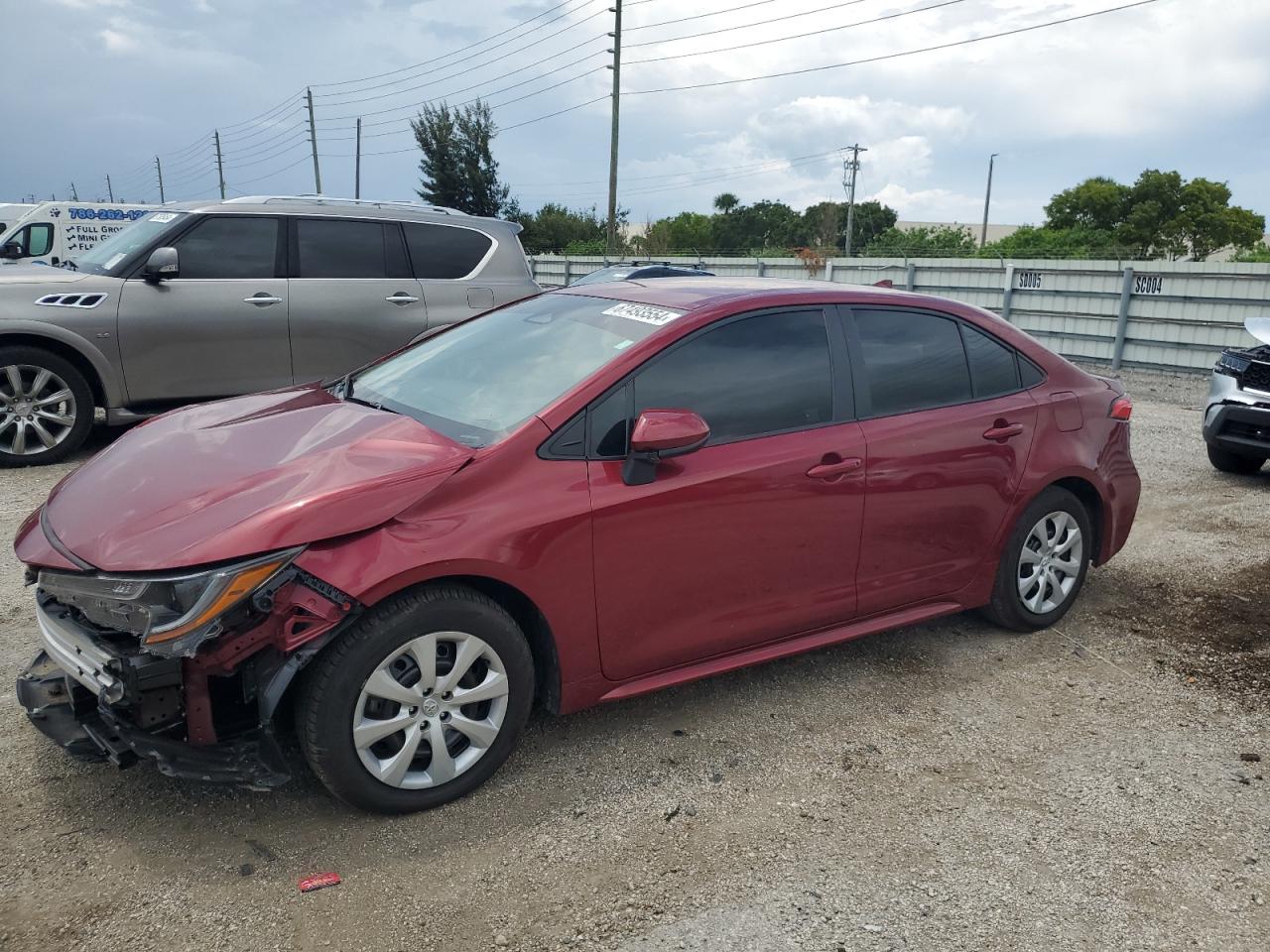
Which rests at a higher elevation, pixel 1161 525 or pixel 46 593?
pixel 46 593

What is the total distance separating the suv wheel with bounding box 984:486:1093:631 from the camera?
428 centimetres

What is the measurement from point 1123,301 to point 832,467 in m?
12.6

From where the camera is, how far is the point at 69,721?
2.79 m

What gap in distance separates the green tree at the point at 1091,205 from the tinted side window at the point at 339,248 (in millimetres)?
57904

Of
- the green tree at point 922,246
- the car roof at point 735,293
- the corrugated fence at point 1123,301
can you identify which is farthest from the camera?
the green tree at point 922,246

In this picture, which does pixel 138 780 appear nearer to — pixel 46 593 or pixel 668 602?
pixel 46 593

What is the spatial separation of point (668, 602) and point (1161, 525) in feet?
14.7

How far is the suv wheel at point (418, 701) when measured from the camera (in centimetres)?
271

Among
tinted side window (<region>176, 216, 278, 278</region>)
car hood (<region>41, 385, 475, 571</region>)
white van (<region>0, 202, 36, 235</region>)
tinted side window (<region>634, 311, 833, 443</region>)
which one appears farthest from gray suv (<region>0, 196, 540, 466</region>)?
white van (<region>0, 202, 36, 235</region>)

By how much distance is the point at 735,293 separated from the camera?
3.70 metres

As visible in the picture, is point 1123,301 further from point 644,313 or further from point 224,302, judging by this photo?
point 644,313

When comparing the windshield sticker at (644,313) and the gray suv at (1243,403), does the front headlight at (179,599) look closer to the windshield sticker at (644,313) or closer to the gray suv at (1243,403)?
the windshield sticker at (644,313)

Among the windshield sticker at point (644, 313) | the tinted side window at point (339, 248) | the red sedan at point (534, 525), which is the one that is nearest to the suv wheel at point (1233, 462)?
the red sedan at point (534, 525)

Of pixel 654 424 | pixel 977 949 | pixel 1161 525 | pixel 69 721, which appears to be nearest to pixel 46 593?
pixel 69 721
